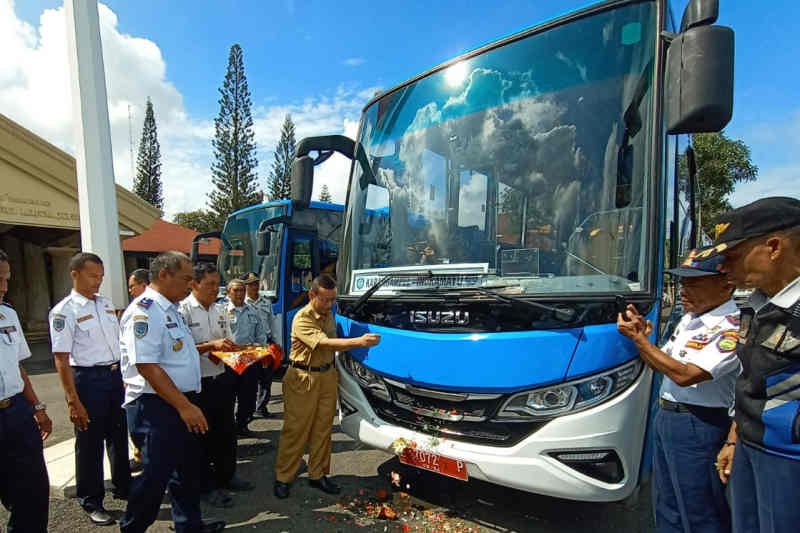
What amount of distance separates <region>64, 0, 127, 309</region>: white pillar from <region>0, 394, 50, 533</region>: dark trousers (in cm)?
237

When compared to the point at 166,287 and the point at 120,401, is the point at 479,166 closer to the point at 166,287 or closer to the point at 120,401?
the point at 166,287

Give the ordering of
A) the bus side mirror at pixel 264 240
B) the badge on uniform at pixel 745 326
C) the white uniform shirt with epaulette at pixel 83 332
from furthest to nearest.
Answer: the bus side mirror at pixel 264 240 < the white uniform shirt with epaulette at pixel 83 332 < the badge on uniform at pixel 745 326

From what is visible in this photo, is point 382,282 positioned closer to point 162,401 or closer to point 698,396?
point 162,401

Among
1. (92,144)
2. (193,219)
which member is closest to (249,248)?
(92,144)

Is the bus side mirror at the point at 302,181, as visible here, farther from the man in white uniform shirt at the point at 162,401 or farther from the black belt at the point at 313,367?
the black belt at the point at 313,367

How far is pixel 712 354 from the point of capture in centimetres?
203

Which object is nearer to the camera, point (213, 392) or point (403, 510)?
point (403, 510)

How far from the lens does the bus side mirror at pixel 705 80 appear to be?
212 centimetres

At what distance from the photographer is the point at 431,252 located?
3.11m

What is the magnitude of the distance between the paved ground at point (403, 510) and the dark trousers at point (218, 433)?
0.24m

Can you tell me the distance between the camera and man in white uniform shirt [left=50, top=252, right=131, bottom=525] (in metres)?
3.15

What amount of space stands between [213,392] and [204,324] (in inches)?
22.4

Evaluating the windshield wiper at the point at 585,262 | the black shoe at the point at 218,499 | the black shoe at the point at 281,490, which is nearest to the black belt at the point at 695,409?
the windshield wiper at the point at 585,262

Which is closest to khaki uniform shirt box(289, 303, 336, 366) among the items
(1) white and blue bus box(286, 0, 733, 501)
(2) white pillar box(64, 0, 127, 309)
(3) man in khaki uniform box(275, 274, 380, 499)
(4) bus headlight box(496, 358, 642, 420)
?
(3) man in khaki uniform box(275, 274, 380, 499)
